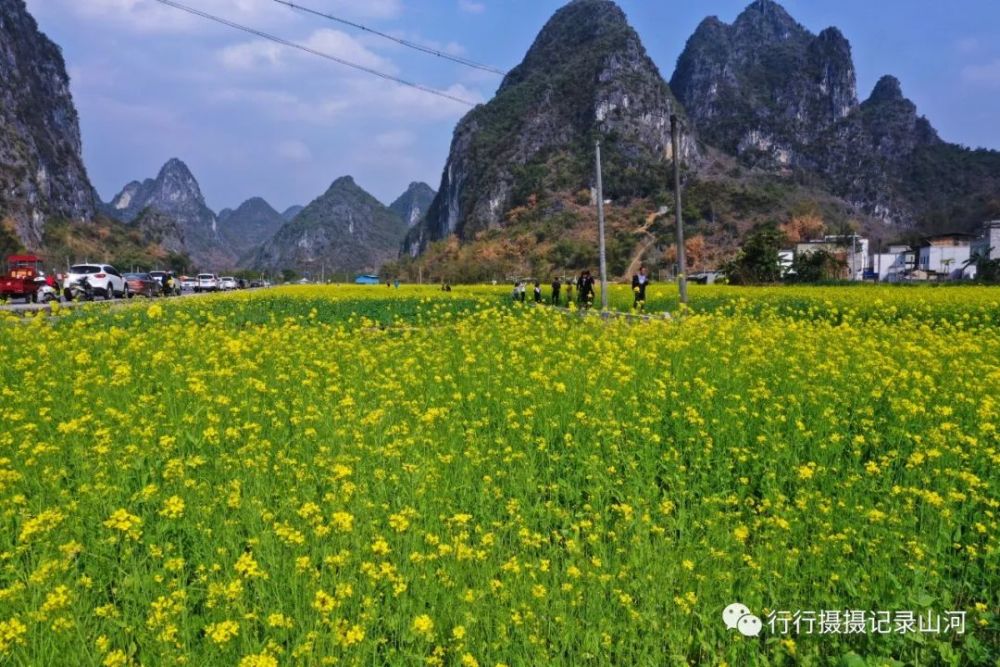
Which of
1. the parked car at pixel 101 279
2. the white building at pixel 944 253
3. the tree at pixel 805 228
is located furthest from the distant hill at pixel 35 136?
the white building at pixel 944 253

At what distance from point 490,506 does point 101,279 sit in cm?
3191

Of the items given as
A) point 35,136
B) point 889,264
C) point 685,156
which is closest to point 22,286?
point 889,264

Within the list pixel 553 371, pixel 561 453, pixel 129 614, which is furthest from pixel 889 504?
pixel 129 614

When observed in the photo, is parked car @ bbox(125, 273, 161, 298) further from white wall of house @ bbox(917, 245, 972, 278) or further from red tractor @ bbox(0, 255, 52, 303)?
white wall of house @ bbox(917, 245, 972, 278)

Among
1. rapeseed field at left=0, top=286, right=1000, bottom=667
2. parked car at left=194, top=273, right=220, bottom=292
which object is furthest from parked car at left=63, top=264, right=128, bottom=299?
parked car at left=194, top=273, right=220, bottom=292

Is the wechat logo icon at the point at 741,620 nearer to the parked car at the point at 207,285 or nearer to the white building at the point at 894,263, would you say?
the parked car at the point at 207,285

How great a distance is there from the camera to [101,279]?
30422 millimetres

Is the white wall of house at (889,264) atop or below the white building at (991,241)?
below

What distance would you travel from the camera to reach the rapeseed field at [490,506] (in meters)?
3.42

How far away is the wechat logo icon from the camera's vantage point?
366 centimetres

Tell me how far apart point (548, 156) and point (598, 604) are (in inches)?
5412

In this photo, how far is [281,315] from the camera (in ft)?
53.3

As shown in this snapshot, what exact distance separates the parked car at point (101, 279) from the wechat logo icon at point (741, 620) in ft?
110

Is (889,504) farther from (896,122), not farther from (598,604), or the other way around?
(896,122)
